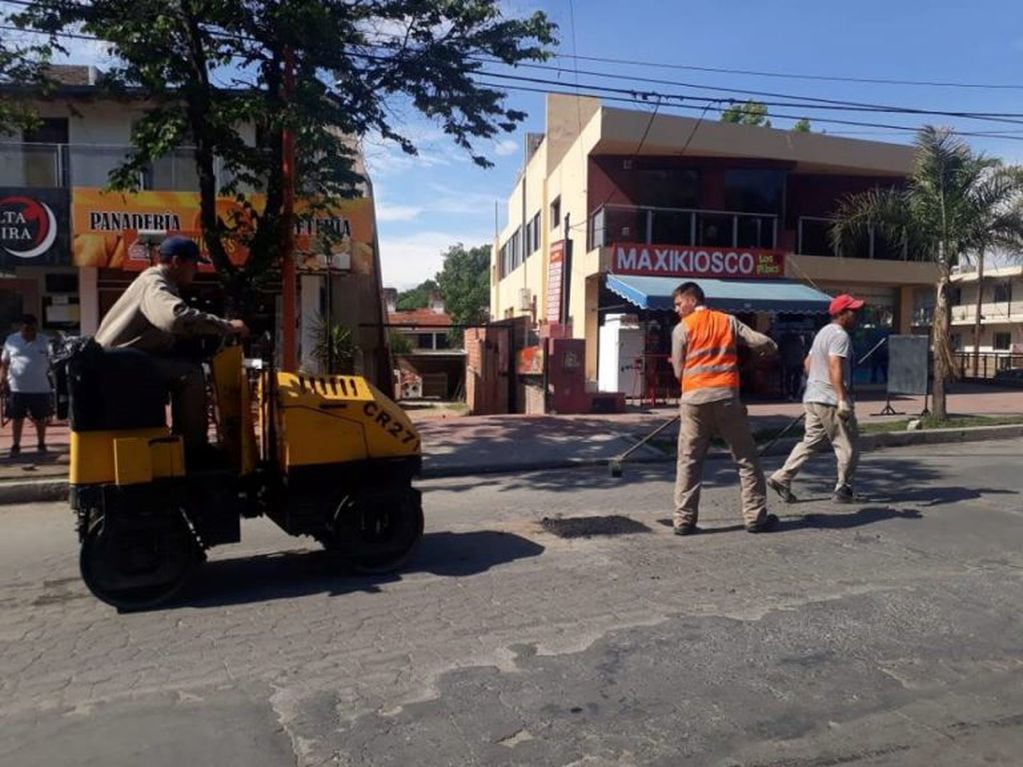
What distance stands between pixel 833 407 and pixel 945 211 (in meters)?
8.36

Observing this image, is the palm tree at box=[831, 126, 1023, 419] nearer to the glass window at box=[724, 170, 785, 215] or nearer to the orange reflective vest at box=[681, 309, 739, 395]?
the glass window at box=[724, 170, 785, 215]

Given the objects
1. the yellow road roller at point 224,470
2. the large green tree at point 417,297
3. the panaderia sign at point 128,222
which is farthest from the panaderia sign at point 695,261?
the large green tree at point 417,297

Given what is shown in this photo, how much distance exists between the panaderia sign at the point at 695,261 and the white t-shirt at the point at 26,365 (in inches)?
→ 458

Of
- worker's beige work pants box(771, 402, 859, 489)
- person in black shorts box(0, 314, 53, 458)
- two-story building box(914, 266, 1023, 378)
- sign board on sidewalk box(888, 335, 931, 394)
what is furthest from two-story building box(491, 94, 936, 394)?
two-story building box(914, 266, 1023, 378)

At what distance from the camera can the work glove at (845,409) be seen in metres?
7.12

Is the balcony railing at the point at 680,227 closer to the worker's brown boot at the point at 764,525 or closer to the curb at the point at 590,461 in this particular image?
the curb at the point at 590,461

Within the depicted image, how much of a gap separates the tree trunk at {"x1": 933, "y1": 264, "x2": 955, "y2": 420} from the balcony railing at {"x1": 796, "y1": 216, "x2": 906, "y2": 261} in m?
6.99

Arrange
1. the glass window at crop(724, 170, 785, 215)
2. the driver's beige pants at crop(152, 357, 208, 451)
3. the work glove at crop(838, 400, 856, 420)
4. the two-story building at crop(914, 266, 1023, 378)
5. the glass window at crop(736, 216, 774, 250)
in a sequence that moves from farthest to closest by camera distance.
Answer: the two-story building at crop(914, 266, 1023, 378)
the glass window at crop(724, 170, 785, 215)
the glass window at crop(736, 216, 774, 250)
the work glove at crop(838, 400, 856, 420)
the driver's beige pants at crop(152, 357, 208, 451)

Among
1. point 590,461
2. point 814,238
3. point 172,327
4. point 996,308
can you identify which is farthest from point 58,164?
point 996,308

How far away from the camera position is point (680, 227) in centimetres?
1995

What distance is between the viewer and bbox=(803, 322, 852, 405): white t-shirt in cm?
723

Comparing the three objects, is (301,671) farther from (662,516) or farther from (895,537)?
(895,537)

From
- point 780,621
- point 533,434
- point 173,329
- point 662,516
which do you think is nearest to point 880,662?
point 780,621

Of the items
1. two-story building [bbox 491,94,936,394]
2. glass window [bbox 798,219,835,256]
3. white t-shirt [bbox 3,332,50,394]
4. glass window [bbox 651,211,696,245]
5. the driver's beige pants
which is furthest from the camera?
glass window [bbox 798,219,835,256]
